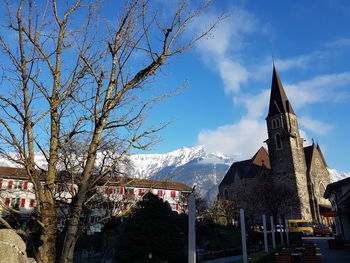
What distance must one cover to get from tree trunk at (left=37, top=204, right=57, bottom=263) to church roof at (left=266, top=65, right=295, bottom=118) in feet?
167

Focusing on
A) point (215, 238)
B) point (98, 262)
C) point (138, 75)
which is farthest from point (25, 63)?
point (215, 238)

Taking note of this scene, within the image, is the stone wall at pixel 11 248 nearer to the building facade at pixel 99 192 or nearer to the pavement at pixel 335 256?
the building facade at pixel 99 192

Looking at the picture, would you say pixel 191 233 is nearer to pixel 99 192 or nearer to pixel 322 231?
pixel 99 192

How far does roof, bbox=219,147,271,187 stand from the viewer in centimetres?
5534

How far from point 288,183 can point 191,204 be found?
142 ft

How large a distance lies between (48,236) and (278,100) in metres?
53.4

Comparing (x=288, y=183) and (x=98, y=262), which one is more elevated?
(x=288, y=183)

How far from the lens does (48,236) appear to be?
3.30m

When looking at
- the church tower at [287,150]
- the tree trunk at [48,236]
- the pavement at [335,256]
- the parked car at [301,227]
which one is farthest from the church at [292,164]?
the tree trunk at [48,236]

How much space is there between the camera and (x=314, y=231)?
3825 cm

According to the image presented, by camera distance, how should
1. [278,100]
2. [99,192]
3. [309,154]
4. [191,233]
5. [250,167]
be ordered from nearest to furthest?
[99,192], [191,233], [309,154], [278,100], [250,167]

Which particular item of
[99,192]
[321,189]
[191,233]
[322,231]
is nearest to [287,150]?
[321,189]

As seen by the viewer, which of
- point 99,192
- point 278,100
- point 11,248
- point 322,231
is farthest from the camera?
point 278,100

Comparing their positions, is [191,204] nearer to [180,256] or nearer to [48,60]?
[48,60]
